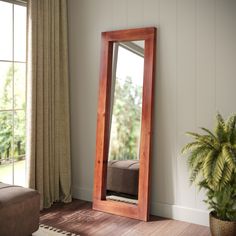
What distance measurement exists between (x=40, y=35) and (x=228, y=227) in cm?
262

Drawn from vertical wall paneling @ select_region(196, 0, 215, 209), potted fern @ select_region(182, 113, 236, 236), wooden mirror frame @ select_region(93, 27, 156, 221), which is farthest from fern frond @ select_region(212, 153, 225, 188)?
wooden mirror frame @ select_region(93, 27, 156, 221)

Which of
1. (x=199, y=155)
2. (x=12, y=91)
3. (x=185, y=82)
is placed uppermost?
(x=185, y=82)

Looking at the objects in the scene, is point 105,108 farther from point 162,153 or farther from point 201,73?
point 201,73

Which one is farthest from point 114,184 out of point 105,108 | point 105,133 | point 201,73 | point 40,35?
point 40,35

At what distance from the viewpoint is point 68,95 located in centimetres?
432

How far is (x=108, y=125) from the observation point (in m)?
4.05

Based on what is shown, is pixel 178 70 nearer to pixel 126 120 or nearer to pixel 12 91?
pixel 126 120

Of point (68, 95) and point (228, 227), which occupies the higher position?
point (68, 95)

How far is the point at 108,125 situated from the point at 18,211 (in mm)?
1394

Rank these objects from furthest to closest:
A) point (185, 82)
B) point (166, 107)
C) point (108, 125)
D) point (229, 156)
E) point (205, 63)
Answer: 1. point (108, 125)
2. point (166, 107)
3. point (185, 82)
4. point (205, 63)
5. point (229, 156)

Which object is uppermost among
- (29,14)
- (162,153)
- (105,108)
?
(29,14)

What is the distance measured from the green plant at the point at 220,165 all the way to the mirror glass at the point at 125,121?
0.86m

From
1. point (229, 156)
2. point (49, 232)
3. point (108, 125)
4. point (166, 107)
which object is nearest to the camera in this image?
point (229, 156)

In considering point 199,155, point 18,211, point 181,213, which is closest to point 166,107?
point 199,155
